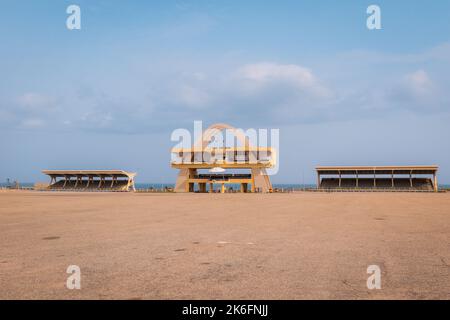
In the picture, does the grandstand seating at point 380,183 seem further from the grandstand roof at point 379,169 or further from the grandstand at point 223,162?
the grandstand at point 223,162

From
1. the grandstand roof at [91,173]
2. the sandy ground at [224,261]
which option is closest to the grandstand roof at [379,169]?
the grandstand roof at [91,173]

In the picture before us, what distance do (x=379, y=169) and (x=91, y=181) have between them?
57.7 meters

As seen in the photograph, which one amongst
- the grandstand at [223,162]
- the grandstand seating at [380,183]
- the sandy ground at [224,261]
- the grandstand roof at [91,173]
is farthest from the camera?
the grandstand roof at [91,173]

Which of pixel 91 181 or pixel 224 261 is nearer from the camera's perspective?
pixel 224 261

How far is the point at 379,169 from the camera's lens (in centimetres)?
7188

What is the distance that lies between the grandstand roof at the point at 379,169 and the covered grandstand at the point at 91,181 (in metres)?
38.2

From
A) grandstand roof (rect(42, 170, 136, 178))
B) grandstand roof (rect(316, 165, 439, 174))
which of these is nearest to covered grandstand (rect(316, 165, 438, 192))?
grandstand roof (rect(316, 165, 439, 174))

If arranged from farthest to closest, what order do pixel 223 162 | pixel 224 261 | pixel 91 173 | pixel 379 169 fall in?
pixel 91 173 < pixel 379 169 < pixel 223 162 < pixel 224 261

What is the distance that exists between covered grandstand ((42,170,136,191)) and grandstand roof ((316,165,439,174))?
38.2 metres

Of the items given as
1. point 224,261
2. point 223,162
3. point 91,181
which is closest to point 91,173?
point 91,181

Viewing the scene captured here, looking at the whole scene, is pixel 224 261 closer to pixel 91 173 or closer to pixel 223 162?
pixel 223 162

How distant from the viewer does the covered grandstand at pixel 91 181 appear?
83.0 metres

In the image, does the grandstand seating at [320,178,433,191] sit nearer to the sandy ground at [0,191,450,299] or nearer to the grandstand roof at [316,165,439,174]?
the grandstand roof at [316,165,439,174]
